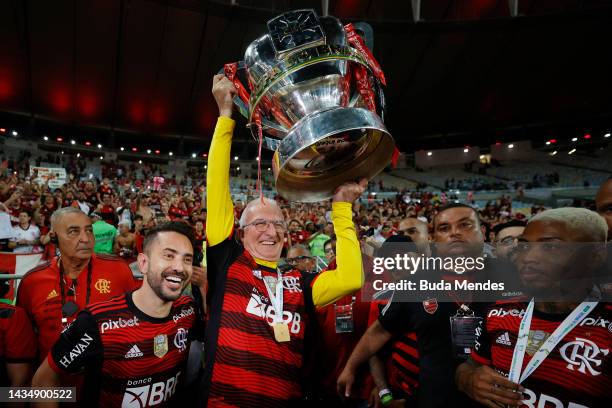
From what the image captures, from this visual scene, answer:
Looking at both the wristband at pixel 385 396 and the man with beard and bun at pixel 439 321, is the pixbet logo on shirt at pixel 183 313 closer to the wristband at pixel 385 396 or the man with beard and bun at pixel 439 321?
the man with beard and bun at pixel 439 321

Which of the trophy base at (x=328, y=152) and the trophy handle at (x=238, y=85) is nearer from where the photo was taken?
the trophy base at (x=328, y=152)

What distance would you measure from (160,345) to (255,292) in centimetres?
52

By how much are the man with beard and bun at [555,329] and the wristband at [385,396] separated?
732mm

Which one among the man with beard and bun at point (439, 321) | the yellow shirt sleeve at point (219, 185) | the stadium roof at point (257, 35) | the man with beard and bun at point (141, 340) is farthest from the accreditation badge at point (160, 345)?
the stadium roof at point (257, 35)

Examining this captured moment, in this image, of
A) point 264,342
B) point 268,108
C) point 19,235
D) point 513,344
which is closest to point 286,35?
point 268,108

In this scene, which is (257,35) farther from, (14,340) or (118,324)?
(118,324)

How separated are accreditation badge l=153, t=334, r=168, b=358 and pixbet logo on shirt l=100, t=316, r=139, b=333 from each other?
4.8 inches

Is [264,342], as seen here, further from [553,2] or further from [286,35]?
[553,2]

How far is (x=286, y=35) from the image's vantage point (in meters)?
1.25


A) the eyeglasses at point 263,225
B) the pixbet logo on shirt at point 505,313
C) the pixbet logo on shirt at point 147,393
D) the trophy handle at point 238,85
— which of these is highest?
the trophy handle at point 238,85

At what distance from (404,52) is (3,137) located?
24075 mm

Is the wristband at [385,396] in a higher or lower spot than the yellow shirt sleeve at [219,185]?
lower

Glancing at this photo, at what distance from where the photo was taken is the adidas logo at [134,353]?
1.69 m

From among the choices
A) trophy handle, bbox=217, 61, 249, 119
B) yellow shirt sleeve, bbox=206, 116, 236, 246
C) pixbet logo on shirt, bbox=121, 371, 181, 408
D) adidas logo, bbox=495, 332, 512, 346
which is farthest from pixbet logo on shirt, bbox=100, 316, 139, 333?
adidas logo, bbox=495, 332, 512, 346
